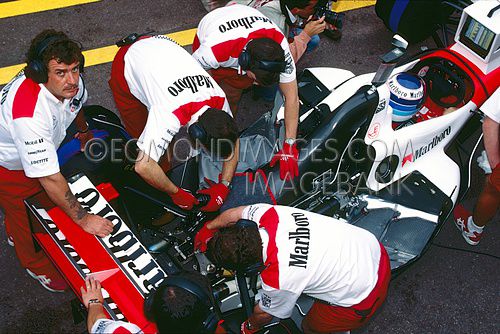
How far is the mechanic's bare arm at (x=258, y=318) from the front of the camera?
3299 millimetres

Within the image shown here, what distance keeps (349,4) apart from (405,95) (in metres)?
2.71

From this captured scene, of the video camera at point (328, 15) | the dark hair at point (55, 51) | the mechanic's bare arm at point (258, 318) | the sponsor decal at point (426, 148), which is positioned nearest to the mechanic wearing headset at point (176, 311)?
the mechanic's bare arm at point (258, 318)

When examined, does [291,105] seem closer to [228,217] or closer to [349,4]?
[228,217]

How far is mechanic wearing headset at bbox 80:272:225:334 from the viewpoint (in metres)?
2.72

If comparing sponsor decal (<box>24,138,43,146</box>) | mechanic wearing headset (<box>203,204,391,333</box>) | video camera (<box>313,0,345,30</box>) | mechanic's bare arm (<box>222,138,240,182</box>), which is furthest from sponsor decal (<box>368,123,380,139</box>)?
sponsor decal (<box>24,138,43,146</box>)

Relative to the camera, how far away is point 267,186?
377cm

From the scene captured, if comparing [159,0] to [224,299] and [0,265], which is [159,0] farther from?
[224,299]

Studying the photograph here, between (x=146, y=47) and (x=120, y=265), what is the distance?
4.86ft

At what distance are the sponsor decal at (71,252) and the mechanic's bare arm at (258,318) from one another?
759 mm

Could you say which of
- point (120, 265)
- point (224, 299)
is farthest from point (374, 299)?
point (120, 265)

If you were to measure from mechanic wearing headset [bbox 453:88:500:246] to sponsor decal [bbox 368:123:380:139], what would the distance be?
0.72 m

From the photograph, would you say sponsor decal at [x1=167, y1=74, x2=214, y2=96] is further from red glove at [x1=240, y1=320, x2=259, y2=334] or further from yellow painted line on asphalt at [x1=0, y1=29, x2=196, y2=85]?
yellow painted line on asphalt at [x1=0, y1=29, x2=196, y2=85]

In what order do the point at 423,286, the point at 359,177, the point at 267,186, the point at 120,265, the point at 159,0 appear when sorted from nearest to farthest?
1. the point at 120,265
2. the point at 267,186
3. the point at 359,177
4. the point at 423,286
5. the point at 159,0

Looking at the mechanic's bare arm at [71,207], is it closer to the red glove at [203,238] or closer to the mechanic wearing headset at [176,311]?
the mechanic wearing headset at [176,311]
